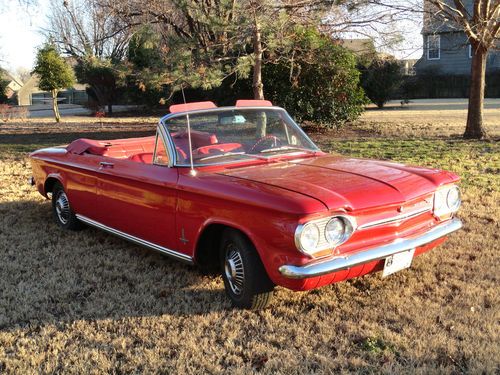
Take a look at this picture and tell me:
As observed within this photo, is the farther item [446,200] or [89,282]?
[89,282]

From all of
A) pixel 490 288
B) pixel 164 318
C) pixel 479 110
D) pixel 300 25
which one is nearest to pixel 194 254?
pixel 164 318

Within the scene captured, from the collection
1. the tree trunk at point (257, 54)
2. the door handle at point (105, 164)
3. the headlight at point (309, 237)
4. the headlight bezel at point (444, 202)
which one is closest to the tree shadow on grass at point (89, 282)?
the door handle at point (105, 164)

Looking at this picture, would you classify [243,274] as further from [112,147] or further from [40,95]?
[40,95]

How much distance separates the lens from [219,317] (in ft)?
12.0

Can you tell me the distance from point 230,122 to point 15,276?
227 cm

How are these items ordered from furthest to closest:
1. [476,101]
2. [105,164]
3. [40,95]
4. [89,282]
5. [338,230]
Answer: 1. [40,95]
2. [476,101]
3. [105,164]
4. [89,282]
5. [338,230]

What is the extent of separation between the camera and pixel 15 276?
4.46 meters

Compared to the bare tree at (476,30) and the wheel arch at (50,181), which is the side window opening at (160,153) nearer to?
the wheel arch at (50,181)

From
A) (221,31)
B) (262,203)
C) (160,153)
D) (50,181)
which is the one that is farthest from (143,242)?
(221,31)

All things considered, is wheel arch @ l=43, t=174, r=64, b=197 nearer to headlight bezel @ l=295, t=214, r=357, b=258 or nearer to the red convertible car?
the red convertible car

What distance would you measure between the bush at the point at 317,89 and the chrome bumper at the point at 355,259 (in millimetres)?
10579

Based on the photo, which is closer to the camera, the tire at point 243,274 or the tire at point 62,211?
the tire at point 243,274

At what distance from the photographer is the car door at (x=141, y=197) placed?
4.17m

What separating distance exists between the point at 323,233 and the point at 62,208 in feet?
12.3
